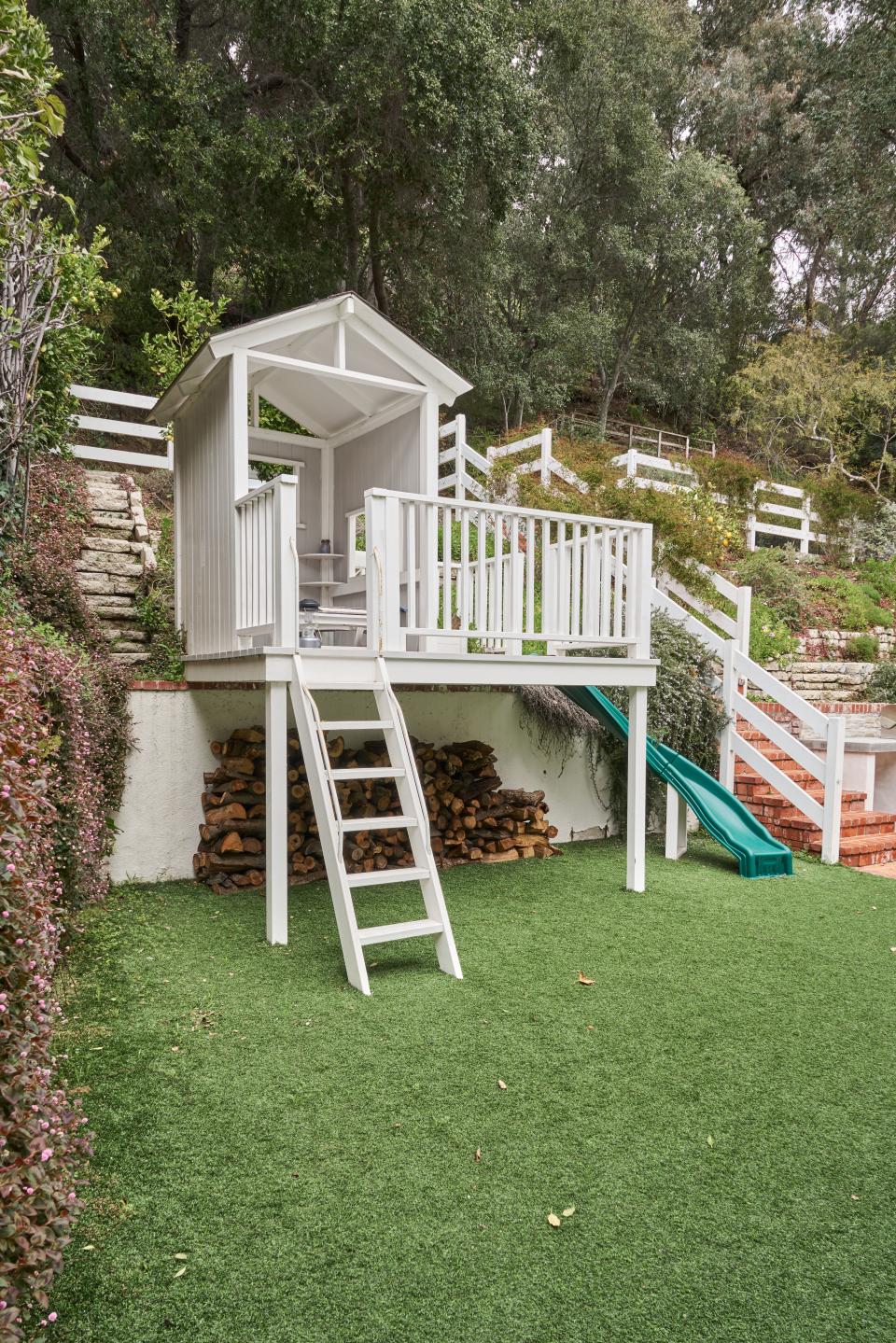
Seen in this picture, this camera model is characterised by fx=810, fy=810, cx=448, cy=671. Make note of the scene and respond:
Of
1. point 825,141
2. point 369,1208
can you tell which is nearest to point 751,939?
point 369,1208

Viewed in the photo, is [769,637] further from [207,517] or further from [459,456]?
[207,517]

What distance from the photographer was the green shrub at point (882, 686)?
992cm

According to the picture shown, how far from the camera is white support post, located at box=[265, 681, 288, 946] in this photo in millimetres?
4363

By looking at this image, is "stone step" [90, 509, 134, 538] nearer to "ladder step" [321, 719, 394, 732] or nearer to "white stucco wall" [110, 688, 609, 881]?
"white stucco wall" [110, 688, 609, 881]

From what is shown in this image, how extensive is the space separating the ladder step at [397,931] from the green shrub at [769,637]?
676cm

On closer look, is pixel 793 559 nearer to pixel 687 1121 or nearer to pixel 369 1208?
pixel 687 1121

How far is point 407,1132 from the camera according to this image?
2658 millimetres

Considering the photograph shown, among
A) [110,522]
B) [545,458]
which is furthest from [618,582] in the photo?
[110,522]

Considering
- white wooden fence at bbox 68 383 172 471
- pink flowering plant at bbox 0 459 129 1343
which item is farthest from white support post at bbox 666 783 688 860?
white wooden fence at bbox 68 383 172 471

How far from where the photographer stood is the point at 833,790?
6.37m

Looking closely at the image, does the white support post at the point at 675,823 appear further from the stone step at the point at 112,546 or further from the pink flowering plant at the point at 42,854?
the stone step at the point at 112,546

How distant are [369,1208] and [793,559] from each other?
12.0 metres

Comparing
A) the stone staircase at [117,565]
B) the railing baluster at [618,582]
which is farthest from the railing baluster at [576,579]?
the stone staircase at [117,565]

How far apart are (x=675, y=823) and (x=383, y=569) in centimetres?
352
